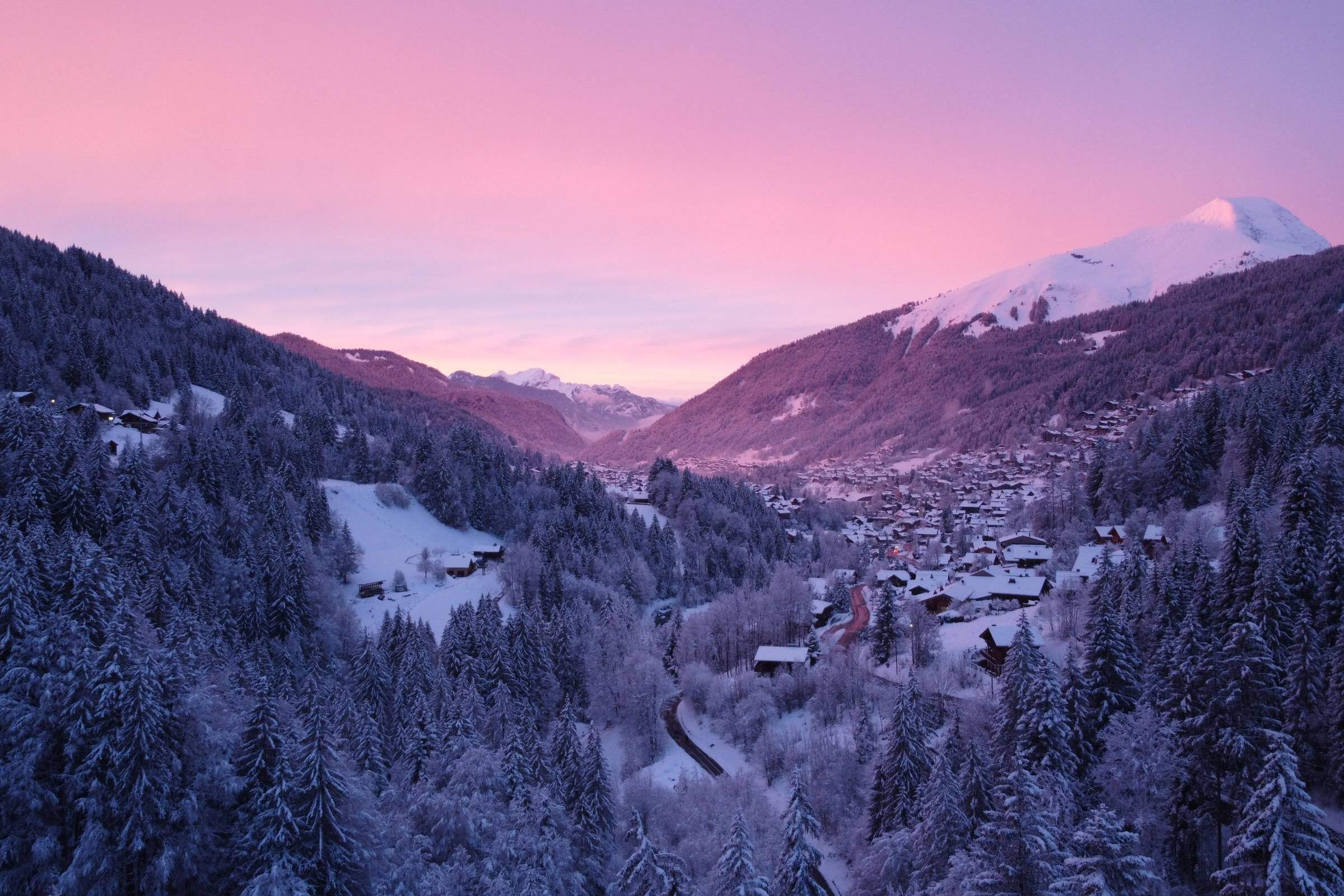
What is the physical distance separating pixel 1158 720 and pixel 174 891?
127 ft

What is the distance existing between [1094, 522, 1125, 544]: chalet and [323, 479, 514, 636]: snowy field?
71.0m

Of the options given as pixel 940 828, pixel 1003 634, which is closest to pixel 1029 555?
pixel 1003 634

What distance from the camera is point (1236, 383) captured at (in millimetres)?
139500

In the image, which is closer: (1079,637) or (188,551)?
(1079,637)

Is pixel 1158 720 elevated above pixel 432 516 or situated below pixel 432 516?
below

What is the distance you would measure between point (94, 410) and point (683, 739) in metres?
86.8

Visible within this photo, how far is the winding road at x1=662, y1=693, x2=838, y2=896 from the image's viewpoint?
1987 inches

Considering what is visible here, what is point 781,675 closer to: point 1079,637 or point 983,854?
point 1079,637

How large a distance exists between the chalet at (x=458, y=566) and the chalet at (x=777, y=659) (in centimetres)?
4471

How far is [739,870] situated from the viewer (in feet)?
80.1

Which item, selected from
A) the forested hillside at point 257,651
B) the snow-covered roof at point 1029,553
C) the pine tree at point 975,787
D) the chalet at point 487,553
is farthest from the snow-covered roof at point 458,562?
the pine tree at point 975,787

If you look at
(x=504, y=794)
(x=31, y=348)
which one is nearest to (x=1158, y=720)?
(x=504, y=794)

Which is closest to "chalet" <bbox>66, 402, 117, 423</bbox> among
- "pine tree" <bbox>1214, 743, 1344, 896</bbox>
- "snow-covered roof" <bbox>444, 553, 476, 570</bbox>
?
"snow-covered roof" <bbox>444, 553, 476, 570</bbox>

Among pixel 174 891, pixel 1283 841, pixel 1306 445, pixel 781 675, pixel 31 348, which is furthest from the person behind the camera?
pixel 31 348
